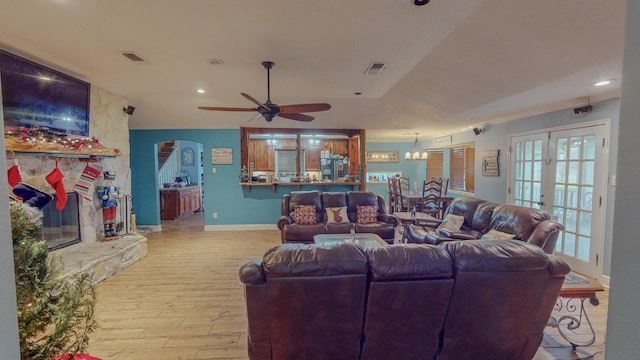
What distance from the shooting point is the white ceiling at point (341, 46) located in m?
2.13

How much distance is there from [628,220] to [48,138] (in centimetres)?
456

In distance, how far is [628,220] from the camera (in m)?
0.62

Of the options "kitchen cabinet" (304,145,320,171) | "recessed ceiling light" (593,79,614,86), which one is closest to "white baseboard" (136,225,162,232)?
"kitchen cabinet" (304,145,320,171)

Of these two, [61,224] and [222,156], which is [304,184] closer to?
[222,156]

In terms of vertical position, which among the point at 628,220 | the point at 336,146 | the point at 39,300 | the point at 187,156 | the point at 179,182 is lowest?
the point at 39,300

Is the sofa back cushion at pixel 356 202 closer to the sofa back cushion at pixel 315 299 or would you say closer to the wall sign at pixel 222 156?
the wall sign at pixel 222 156

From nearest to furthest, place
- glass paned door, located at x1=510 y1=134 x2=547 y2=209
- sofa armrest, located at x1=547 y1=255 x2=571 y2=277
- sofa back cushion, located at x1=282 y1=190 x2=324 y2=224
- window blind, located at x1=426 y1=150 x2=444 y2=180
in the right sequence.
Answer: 1. sofa armrest, located at x1=547 y1=255 x2=571 y2=277
2. glass paned door, located at x1=510 y1=134 x2=547 y2=209
3. sofa back cushion, located at x1=282 y1=190 x2=324 y2=224
4. window blind, located at x1=426 y1=150 x2=444 y2=180

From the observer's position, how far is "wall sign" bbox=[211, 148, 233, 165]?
6512mm

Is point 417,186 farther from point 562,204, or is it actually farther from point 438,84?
point 438,84

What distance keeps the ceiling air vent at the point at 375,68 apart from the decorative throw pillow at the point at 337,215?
238cm

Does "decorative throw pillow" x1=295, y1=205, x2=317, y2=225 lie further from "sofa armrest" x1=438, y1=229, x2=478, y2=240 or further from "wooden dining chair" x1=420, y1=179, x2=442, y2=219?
"wooden dining chair" x1=420, y1=179, x2=442, y2=219

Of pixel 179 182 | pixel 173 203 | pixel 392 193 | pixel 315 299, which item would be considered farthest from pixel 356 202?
pixel 179 182

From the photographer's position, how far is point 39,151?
9.79ft

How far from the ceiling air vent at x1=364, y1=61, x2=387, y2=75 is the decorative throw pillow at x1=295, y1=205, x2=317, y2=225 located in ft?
8.03
